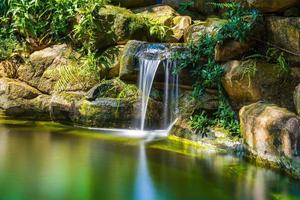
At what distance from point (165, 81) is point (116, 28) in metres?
2.34

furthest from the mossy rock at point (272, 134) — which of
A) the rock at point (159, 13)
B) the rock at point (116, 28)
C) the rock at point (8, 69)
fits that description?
the rock at point (8, 69)

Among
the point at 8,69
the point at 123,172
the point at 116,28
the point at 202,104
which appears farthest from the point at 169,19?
the point at 123,172

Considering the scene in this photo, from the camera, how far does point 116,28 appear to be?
10.6 meters

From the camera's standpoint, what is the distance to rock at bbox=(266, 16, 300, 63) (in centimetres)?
736

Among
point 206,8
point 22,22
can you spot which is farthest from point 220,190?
point 206,8

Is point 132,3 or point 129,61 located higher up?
point 132,3

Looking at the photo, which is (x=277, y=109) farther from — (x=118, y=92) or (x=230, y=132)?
(x=118, y=92)

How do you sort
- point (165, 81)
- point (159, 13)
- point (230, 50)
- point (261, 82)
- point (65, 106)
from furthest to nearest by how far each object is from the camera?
point (159, 13) < point (65, 106) < point (165, 81) < point (230, 50) < point (261, 82)

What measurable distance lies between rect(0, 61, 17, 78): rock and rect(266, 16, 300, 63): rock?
652cm

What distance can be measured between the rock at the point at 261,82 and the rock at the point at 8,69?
592 centimetres

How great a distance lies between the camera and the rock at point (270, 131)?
5887mm

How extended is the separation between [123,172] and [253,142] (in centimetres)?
218

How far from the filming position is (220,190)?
Result: 5391 mm

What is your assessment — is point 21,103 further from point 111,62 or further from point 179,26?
point 179,26
